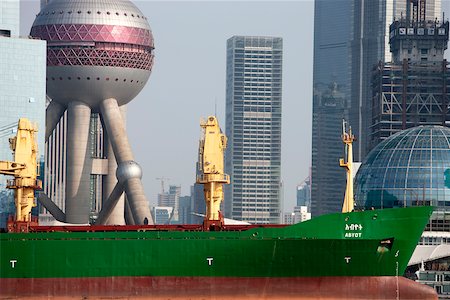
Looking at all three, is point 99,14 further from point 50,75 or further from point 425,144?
point 425,144

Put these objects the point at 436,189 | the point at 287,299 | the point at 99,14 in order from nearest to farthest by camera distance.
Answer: the point at 287,299
the point at 436,189
the point at 99,14

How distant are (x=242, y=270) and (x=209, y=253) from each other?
2.60 meters

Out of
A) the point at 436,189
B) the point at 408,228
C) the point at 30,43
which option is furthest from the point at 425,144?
the point at 408,228

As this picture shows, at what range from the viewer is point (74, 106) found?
180375 millimetres

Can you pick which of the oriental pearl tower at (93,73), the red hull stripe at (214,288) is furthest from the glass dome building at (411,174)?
the red hull stripe at (214,288)

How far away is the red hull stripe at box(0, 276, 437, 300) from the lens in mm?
91562

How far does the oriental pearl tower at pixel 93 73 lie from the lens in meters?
175

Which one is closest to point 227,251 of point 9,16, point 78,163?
point 9,16

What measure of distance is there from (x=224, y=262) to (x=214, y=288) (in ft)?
6.39

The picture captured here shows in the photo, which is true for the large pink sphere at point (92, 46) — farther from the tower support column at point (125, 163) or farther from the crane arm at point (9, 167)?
the crane arm at point (9, 167)

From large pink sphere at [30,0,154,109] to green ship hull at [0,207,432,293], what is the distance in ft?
273

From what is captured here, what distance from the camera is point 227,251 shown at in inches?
3632

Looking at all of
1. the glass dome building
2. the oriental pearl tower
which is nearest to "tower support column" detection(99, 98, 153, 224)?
the oriental pearl tower

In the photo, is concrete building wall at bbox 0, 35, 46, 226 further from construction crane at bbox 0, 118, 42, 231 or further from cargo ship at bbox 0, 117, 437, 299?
cargo ship at bbox 0, 117, 437, 299
